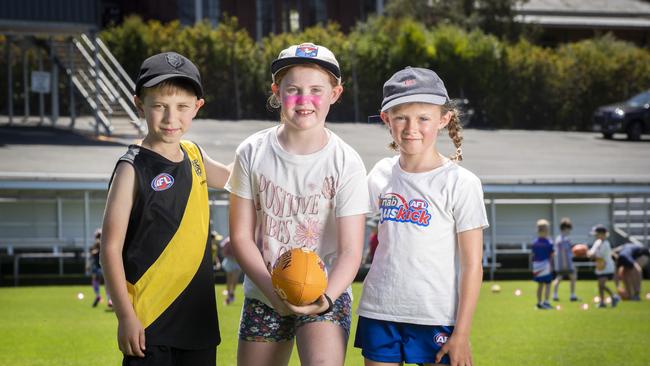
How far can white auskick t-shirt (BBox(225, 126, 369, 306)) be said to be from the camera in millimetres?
4832

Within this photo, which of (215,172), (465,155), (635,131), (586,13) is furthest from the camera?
(586,13)

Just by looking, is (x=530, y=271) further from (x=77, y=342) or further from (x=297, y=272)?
(x=297, y=272)

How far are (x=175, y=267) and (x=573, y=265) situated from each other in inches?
604

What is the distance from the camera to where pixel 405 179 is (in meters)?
5.07

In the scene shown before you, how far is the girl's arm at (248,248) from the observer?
4.73 metres

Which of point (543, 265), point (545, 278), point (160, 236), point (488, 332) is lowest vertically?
point (488, 332)

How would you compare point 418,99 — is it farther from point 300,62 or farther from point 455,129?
point 300,62

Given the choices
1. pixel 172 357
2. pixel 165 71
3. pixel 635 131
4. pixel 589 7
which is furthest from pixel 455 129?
pixel 589 7

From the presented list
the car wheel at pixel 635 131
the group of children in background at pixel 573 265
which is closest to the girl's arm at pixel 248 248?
the group of children in background at pixel 573 265

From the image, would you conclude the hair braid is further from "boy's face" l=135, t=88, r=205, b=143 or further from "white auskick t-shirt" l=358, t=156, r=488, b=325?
"boy's face" l=135, t=88, r=205, b=143

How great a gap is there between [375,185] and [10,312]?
12523 mm

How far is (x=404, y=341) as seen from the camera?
196 inches

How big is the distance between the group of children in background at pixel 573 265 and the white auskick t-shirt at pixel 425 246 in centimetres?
1293

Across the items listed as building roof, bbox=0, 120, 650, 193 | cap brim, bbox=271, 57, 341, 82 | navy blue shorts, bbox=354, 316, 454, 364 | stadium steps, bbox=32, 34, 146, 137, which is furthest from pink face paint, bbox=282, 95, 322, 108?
stadium steps, bbox=32, 34, 146, 137
